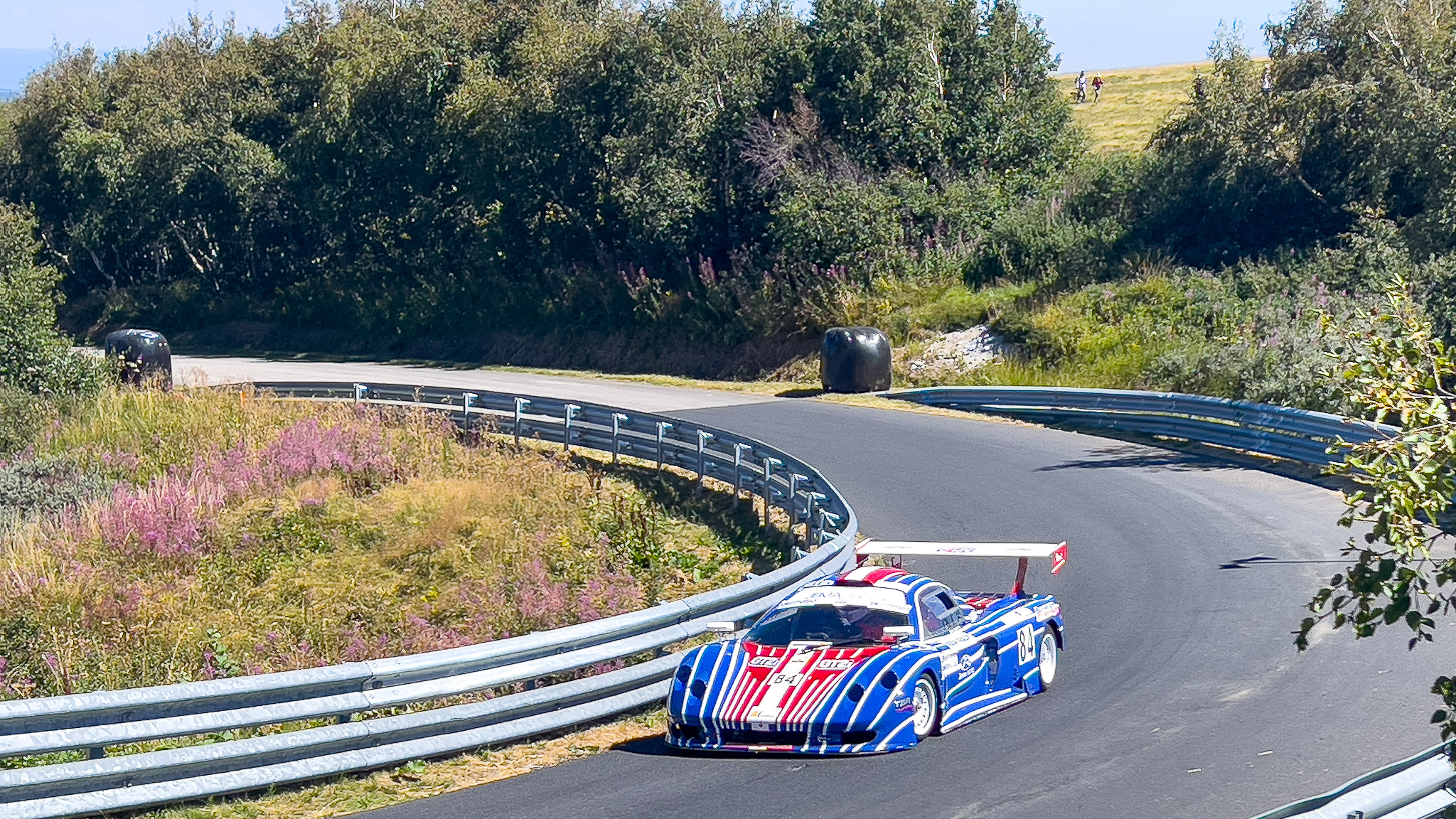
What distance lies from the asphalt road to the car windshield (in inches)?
37.4

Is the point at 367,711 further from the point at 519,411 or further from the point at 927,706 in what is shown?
the point at 519,411

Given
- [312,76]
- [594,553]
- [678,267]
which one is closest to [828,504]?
[594,553]

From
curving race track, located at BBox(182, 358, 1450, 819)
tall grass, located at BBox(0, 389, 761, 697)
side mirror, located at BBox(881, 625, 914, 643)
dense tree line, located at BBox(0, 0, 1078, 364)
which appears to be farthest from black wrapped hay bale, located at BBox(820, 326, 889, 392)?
side mirror, located at BBox(881, 625, 914, 643)

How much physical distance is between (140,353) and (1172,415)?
2326 centimetres

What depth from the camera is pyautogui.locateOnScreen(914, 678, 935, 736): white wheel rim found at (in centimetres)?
1040

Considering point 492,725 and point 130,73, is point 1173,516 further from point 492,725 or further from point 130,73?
point 130,73

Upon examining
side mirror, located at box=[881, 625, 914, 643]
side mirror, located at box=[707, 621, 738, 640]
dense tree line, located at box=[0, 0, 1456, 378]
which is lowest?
side mirror, located at box=[707, 621, 738, 640]

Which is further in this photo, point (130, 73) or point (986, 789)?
point (130, 73)

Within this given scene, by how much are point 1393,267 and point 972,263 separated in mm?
10606

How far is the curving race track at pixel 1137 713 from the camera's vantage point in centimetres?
910

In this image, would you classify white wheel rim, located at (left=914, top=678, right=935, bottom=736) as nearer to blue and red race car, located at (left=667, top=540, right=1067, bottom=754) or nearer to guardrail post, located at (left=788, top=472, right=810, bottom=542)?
blue and red race car, located at (left=667, top=540, right=1067, bottom=754)

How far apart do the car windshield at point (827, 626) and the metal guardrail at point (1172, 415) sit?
30.0ft

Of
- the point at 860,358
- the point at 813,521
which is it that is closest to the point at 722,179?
the point at 860,358

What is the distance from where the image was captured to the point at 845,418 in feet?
A: 95.1
